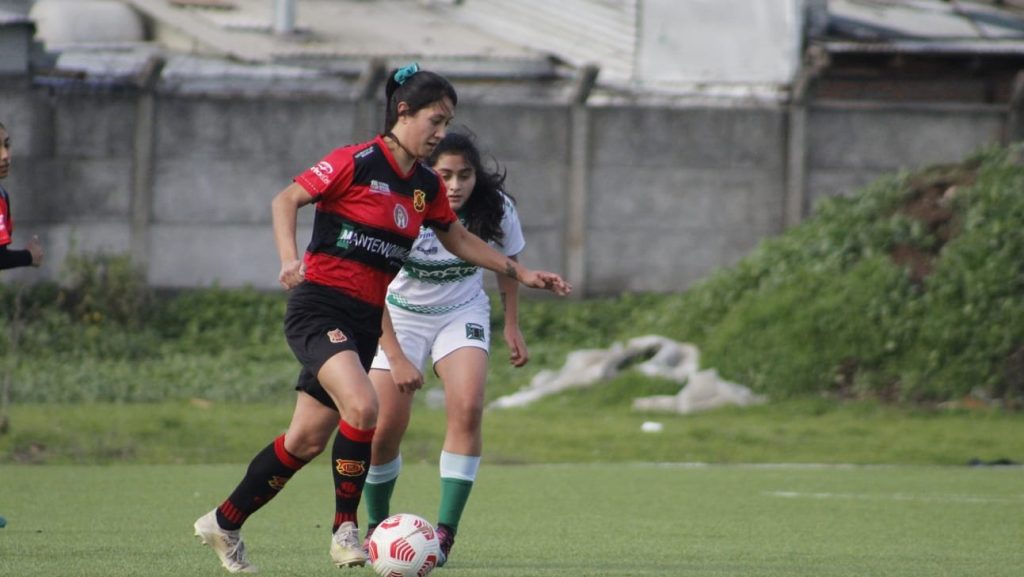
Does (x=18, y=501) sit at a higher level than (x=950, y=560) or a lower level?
lower

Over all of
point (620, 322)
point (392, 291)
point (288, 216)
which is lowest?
point (620, 322)

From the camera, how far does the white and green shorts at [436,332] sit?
7.96 metres

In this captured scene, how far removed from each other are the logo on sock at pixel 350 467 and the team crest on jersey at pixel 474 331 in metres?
1.11

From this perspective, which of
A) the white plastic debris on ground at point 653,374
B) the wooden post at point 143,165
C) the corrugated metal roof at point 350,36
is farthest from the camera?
the corrugated metal roof at point 350,36

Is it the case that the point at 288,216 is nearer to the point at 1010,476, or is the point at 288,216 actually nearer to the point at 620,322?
the point at 1010,476

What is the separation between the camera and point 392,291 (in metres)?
8.19

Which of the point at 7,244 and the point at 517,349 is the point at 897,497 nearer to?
the point at 517,349

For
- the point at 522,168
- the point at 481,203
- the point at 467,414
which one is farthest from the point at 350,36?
the point at 467,414

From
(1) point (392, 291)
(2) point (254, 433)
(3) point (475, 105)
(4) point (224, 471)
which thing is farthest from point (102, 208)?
(1) point (392, 291)

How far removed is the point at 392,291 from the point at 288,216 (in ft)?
5.26

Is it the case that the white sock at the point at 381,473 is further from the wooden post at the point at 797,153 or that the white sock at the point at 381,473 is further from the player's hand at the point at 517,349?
the wooden post at the point at 797,153

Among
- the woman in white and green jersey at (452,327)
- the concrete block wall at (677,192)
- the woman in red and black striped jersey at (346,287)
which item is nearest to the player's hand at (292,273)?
the woman in red and black striped jersey at (346,287)

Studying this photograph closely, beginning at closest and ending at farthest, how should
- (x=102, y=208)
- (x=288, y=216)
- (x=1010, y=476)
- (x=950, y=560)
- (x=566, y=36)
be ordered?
(x=288, y=216)
(x=950, y=560)
(x=1010, y=476)
(x=102, y=208)
(x=566, y=36)

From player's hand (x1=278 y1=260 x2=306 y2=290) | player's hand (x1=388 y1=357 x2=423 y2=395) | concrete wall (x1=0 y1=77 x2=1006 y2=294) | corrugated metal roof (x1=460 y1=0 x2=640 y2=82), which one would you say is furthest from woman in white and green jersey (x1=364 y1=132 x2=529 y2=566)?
corrugated metal roof (x1=460 y1=0 x2=640 y2=82)
